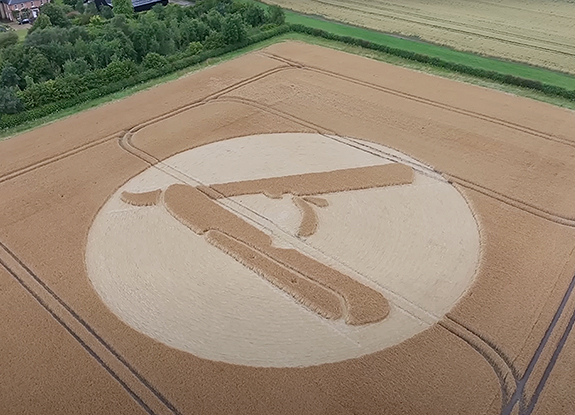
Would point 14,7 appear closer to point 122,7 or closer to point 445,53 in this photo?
point 122,7

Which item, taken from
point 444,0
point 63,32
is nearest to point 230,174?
point 63,32

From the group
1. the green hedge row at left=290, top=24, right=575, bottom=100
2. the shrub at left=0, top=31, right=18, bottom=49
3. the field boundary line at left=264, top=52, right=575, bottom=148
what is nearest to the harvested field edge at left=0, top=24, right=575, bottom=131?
the green hedge row at left=290, top=24, right=575, bottom=100

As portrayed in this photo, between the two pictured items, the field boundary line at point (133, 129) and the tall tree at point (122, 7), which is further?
the tall tree at point (122, 7)

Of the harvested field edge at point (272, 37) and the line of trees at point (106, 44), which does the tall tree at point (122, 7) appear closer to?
the line of trees at point (106, 44)

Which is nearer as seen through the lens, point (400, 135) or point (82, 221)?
point (82, 221)

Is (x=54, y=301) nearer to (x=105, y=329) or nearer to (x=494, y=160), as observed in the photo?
(x=105, y=329)

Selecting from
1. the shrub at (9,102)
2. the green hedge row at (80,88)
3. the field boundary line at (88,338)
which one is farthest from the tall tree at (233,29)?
the field boundary line at (88,338)
